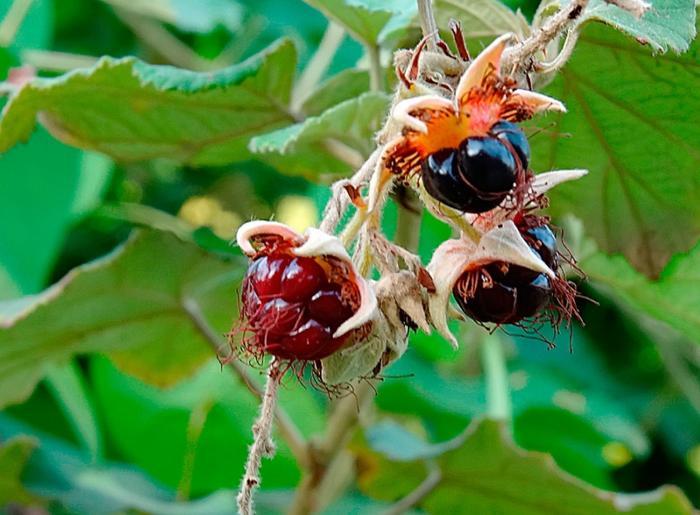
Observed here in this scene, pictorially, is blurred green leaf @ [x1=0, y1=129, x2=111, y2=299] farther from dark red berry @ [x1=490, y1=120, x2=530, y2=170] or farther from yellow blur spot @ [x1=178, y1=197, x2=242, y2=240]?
dark red berry @ [x1=490, y1=120, x2=530, y2=170]

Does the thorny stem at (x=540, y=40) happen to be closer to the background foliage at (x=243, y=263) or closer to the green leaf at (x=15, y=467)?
the background foliage at (x=243, y=263)

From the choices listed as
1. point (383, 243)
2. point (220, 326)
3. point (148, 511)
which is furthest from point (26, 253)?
point (383, 243)

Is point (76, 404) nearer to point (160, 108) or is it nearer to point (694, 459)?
point (160, 108)

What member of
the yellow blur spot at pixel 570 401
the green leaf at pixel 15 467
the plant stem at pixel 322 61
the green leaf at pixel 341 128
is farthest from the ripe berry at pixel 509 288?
the yellow blur spot at pixel 570 401

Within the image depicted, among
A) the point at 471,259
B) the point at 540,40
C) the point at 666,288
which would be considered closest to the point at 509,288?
the point at 471,259

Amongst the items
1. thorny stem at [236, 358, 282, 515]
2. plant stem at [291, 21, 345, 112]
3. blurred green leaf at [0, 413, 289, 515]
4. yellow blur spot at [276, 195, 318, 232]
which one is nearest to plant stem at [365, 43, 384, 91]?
plant stem at [291, 21, 345, 112]

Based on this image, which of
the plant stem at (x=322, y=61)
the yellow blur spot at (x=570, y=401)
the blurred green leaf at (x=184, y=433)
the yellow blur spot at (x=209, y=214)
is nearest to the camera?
the plant stem at (x=322, y=61)

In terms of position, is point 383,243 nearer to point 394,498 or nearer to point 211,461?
point 394,498
